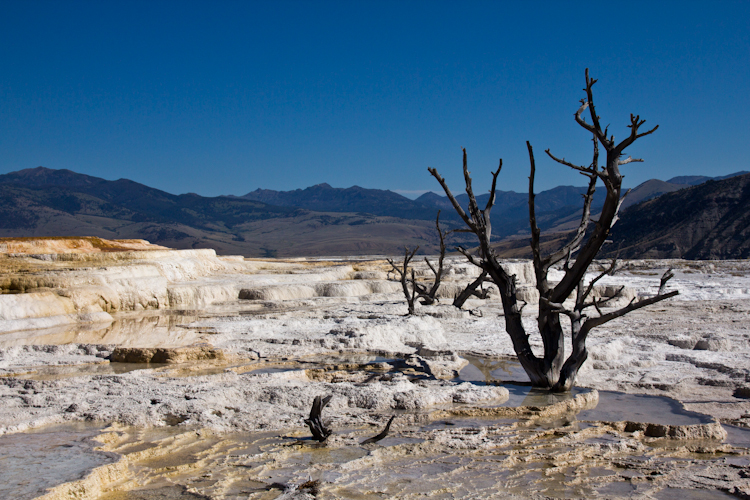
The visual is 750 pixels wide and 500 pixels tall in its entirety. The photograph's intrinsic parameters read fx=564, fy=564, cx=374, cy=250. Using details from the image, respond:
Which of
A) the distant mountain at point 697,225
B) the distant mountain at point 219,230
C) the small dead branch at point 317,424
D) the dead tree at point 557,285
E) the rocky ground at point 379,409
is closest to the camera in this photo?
the rocky ground at point 379,409

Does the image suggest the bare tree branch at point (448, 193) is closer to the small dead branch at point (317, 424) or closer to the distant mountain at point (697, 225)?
the small dead branch at point (317, 424)

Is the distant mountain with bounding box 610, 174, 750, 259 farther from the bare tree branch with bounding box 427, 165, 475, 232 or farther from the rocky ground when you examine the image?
the bare tree branch with bounding box 427, 165, 475, 232

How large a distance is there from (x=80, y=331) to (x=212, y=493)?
411 inches

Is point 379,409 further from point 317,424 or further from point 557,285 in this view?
point 557,285

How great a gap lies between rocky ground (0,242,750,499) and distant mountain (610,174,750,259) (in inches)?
1869

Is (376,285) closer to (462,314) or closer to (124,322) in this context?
(462,314)

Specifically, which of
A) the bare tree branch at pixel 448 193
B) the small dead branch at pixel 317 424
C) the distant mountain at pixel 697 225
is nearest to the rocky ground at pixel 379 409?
the small dead branch at pixel 317 424

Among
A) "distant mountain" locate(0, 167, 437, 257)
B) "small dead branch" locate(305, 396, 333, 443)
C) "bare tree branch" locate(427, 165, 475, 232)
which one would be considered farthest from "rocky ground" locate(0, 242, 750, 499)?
"distant mountain" locate(0, 167, 437, 257)

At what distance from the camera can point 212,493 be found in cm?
381

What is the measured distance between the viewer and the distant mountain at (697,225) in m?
54.5

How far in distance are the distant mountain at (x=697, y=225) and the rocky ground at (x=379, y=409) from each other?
47.5 metres

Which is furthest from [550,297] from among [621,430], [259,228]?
[259,228]

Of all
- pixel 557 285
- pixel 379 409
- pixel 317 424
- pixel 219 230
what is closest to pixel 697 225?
pixel 557 285

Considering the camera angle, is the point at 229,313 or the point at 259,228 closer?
the point at 229,313
